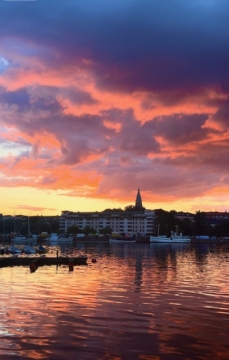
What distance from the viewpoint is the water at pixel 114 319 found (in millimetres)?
22203

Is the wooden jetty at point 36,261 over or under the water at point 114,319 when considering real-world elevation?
over

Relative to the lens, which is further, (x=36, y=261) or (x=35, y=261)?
(x=36, y=261)

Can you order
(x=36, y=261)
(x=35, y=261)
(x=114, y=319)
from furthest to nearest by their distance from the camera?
(x=36, y=261), (x=35, y=261), (x=114, y=319)

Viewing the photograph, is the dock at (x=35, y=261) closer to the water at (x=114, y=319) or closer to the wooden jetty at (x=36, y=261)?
the wooden jetty at (x=36, y=261)

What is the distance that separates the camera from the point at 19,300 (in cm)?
A: 3619

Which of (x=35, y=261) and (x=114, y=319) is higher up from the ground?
(x=35, y=261)

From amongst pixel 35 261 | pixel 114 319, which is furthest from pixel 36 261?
pixel 114 319

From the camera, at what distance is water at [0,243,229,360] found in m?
22.2

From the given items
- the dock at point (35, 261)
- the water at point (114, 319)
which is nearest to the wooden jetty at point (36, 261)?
the dock at point (35, 261)

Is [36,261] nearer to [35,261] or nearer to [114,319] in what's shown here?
[35,261]

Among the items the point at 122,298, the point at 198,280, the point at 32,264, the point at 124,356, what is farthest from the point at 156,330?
the point at 32,264

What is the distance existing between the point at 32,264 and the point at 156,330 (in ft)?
132

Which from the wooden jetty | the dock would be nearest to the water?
the wooden jetty

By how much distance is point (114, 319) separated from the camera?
95.9 ft
